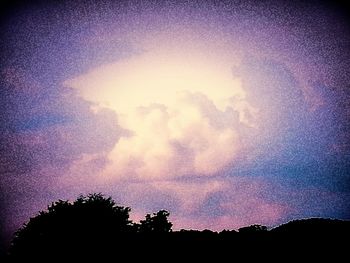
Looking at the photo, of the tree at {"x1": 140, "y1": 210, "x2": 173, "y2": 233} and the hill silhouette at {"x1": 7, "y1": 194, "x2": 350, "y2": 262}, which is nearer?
the hill silhouette at {"x1": 7, "y1": 194, "x2": 350, "y2": 262}

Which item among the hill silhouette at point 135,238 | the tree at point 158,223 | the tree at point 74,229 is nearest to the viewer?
the hill silhouette at point 135,238

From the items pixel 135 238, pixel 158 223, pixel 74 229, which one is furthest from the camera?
pixel 158 223

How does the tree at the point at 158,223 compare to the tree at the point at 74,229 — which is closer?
the tree at the point at 74,229

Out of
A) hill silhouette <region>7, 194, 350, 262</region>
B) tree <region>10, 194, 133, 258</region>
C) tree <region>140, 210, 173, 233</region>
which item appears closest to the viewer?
hill silhouette <region>7, 194, 350, 262</region>

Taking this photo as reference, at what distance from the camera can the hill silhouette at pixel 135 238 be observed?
805 inches

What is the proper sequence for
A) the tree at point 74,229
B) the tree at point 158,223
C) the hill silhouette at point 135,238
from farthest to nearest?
1. the tree at point 158,223
2. the tree at point 74,229
3. the hill silhouette at point 135,238

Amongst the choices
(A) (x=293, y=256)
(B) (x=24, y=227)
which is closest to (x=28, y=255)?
(B) (x=24, y=227)

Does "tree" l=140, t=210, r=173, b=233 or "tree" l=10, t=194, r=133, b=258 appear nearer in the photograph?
"tree" l=10, t=194, r=133, b=258

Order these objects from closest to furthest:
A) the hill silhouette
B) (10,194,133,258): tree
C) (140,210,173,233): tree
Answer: the hill silhouette → (10,194,133,258): tree → (140,210,173,233): tree

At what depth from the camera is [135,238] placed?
27.6 meters

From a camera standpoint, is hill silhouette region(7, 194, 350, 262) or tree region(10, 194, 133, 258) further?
tree region(10, 194, 133, 258)

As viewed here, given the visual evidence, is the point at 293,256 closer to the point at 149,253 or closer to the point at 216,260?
the point at 216,260

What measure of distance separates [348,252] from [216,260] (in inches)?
344

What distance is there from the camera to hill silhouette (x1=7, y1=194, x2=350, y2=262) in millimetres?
20438
